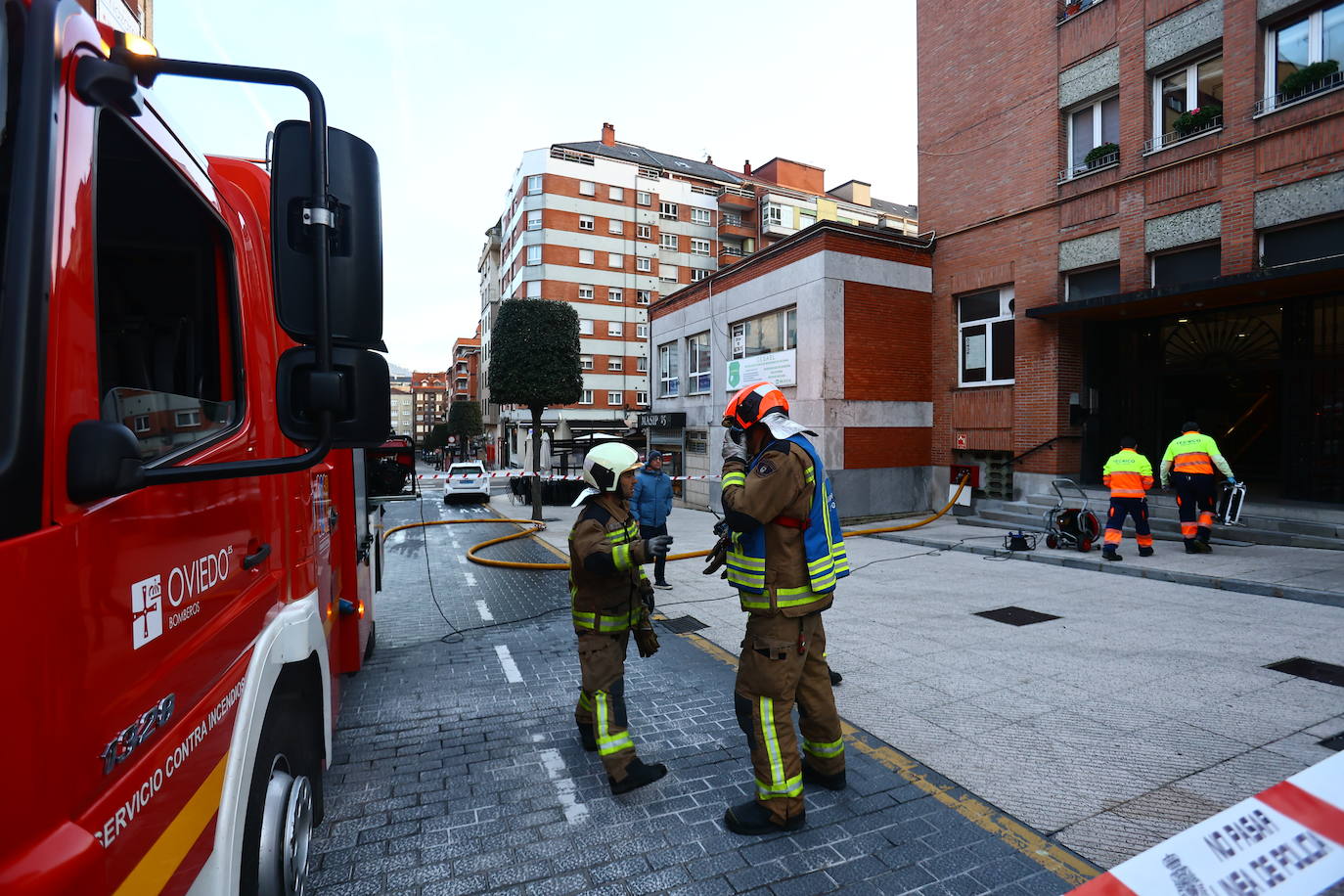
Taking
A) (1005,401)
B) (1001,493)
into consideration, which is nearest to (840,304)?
(1005,401)

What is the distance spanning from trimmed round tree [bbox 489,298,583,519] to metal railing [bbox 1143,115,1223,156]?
14226 mm

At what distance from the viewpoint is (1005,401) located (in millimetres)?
14797

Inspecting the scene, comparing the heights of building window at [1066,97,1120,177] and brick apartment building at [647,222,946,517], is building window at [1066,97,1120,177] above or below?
above

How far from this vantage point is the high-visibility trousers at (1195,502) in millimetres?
9445

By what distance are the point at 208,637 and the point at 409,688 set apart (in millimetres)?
3829

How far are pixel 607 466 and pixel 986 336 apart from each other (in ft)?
46.4

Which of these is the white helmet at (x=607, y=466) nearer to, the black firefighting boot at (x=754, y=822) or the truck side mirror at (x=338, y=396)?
the black firefighting boot at (x=754, y=822)

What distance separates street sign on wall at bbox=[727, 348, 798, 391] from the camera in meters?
16.3

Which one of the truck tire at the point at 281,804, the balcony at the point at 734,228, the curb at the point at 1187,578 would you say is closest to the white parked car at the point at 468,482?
the curb at the point at 1187,578

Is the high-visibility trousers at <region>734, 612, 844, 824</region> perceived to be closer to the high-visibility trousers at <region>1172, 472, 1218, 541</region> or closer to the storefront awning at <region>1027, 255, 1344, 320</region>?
the high-visibility trousers at <region>1172, 472, 1218, 541</region>

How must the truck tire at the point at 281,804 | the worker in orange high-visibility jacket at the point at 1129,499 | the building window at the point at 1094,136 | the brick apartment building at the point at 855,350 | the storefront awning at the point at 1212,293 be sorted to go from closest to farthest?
Result: 1. the truck tire at the point at 281,804
2. the worker in orange high-visibility jacket at the point at 1129,499
3. the storefront awning at the point at 1212,293
4. the building window at the point at 1094,136
5. the brick apartment building at the point at 855,350

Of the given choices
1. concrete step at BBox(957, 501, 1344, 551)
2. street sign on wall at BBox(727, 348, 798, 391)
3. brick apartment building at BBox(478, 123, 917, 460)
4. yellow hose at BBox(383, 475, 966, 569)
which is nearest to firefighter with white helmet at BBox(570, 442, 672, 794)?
yellow hose at BBox(383, 475, 966, 569)

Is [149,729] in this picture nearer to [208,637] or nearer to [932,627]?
[208,637]

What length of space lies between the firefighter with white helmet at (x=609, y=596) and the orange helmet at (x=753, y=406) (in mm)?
641
